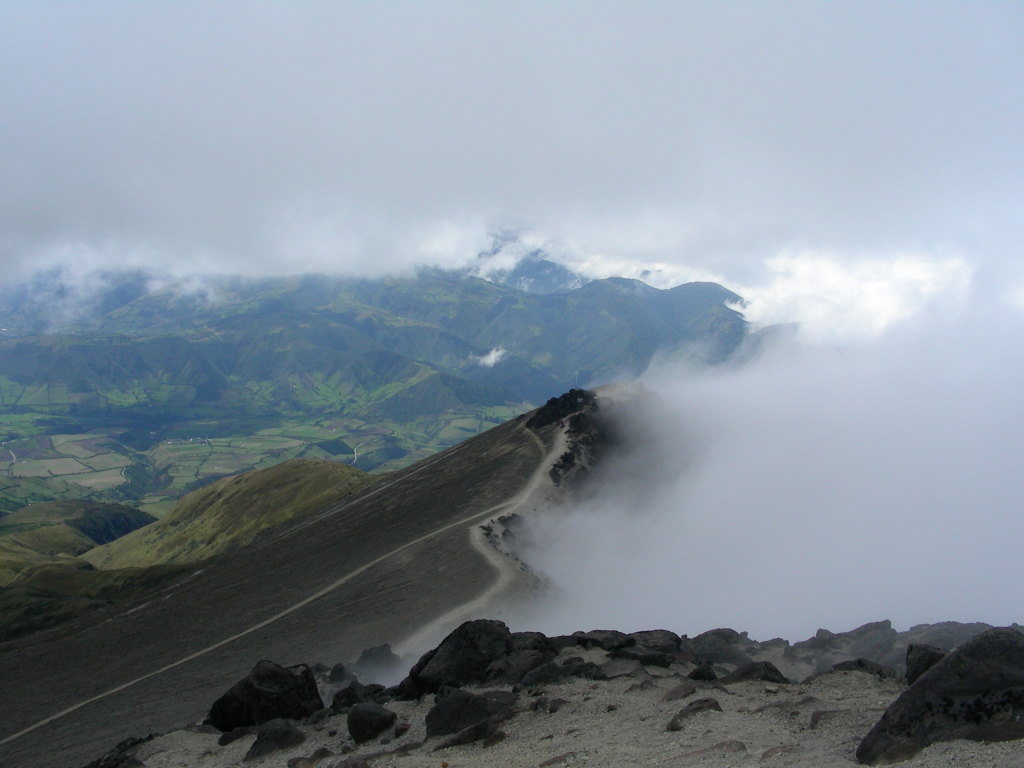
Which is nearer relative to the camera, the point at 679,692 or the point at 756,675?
the point at 679,692

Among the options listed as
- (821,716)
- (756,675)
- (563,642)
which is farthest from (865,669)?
(563,642)

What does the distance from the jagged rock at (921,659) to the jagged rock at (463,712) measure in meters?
12.8

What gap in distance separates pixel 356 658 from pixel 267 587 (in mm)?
28171

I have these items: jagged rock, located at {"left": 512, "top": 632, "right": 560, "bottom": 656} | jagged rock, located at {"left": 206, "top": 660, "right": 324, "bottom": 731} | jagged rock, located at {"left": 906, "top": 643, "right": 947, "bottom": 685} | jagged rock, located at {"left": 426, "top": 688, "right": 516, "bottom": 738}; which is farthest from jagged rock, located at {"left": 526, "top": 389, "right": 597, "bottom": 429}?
jagged rock, located at {"left": 906, "top": 643, "right": 947, "bottom": 685}

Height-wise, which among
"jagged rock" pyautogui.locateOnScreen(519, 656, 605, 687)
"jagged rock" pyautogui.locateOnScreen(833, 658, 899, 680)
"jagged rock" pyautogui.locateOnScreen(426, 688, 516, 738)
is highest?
"jagged rock" pyautogui.locateOnScreen(426, 688, 516, 738)

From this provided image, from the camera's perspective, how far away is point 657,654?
31.1 metres

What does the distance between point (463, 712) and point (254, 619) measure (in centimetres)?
4809

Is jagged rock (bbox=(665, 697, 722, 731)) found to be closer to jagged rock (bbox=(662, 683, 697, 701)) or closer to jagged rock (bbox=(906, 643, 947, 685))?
jagged rock (bbox=(662, 683, 697, 701))

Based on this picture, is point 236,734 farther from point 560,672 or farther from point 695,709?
point 695,709

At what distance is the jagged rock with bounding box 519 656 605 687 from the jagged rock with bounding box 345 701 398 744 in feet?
17.6

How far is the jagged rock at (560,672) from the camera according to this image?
27.8 metres

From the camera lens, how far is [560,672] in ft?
94.2

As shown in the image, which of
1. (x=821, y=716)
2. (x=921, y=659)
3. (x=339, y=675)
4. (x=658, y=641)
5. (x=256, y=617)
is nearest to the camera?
(x=821, y=716)

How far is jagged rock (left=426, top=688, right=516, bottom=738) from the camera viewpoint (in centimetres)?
2395
